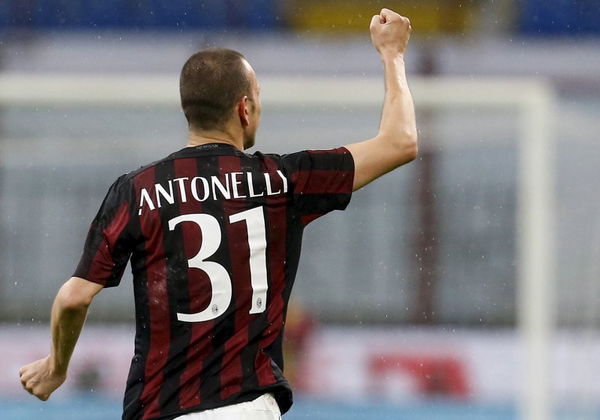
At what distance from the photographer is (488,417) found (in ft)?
26.1

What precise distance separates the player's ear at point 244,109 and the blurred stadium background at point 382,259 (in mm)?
3679

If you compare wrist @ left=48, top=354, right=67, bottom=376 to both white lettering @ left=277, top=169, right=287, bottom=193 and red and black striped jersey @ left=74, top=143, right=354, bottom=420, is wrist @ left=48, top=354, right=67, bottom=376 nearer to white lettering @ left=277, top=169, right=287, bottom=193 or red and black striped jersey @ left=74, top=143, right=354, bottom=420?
red and black striped jersey @ left=74, top=143, right=354, bottom=420

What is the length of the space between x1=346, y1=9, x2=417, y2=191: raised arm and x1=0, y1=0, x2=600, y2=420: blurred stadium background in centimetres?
365

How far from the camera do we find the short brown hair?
8.15 ft

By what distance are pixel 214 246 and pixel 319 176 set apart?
0.90ft

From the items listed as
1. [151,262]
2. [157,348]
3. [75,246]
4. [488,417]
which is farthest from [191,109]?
Result: [488,417]

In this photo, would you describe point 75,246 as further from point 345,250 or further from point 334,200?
point 334,200

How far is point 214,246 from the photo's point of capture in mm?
2426

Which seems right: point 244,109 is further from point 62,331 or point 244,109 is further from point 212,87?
point 62,331

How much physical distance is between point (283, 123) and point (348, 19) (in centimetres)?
628

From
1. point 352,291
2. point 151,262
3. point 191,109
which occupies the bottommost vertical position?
point 352,291

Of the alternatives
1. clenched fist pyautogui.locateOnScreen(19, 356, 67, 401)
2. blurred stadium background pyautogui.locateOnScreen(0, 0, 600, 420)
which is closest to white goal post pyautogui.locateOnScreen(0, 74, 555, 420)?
blurred stadium background pyautogui.locateOnScreen(0, 0, 600, 420)

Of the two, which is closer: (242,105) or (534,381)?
(242,105)

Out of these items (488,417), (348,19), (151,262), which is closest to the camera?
(151,262)
